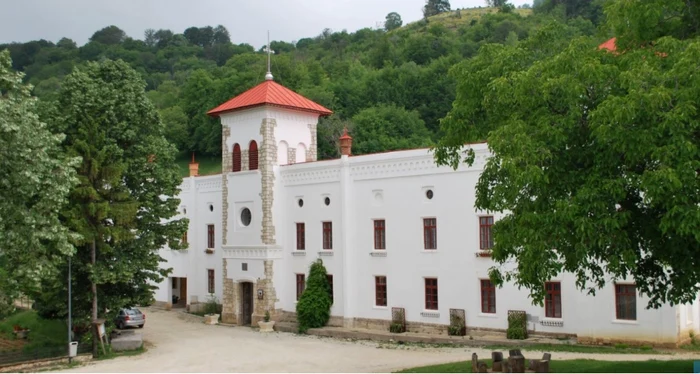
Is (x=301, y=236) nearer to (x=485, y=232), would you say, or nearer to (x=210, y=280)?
(x=210, y=280)

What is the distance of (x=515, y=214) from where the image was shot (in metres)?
13.4

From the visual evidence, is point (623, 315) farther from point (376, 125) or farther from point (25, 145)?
point (376, 125)

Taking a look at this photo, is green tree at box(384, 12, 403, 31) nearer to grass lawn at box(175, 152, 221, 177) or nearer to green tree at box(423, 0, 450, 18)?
green tree at box(423, 0, 450, 18)

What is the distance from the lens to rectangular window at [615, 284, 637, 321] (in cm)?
2205

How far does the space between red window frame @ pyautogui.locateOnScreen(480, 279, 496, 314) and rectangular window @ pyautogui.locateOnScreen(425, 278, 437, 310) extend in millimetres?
2068

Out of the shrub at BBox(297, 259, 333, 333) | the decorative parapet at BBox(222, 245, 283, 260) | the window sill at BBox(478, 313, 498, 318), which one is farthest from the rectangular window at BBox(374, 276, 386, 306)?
the decorative parapet at BBox(222, 245, 283, 260)

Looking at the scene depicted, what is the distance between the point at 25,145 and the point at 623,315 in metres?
18.3

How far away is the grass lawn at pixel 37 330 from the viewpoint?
28391mm

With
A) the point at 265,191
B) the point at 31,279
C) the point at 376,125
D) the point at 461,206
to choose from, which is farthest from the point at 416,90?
the point at 31,279

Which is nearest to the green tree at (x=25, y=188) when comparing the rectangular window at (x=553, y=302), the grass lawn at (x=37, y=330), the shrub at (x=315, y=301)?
the grass lawn at (x=37, y=330)

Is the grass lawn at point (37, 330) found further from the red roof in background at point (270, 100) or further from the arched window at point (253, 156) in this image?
the red roof in background at point (270, 100)

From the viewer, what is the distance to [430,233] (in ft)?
88.3

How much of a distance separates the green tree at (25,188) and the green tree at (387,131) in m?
45.3

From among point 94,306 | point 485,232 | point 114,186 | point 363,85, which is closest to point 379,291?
point 485,232
